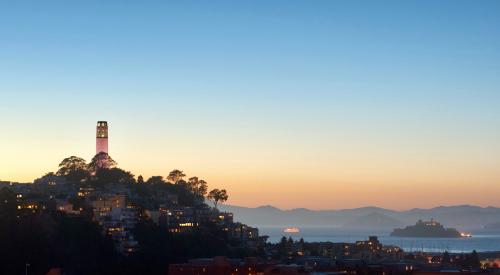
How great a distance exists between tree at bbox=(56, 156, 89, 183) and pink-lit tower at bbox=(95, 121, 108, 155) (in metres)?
2.25

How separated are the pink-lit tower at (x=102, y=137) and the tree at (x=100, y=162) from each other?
96 centimetres

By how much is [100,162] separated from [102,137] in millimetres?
2915

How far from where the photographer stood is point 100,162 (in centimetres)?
9381

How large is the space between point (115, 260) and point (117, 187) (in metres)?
22.4

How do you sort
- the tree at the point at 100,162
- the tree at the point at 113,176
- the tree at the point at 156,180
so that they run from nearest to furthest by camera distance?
1. the tree at the point at 113,176
2. the tree at the point at 100,162
3. the tree at the point at 156,180

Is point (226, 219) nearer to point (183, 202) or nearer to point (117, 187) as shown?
point (183, 202)

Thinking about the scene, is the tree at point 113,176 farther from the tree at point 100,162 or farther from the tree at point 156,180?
the tree at point 156,180

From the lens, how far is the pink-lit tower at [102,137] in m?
94.5

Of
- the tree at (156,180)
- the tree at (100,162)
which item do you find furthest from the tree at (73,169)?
the tree at (156,180)

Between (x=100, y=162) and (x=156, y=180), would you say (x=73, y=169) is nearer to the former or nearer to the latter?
(x=100, y=162)

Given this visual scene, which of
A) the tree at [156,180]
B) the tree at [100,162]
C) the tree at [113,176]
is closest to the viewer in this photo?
the tree at [113,176]

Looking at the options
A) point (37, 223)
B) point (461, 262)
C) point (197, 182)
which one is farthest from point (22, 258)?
point (461, 262)

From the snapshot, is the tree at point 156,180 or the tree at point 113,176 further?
the tree at point 156,180

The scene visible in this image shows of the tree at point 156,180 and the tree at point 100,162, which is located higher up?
the tree at point 100,162
